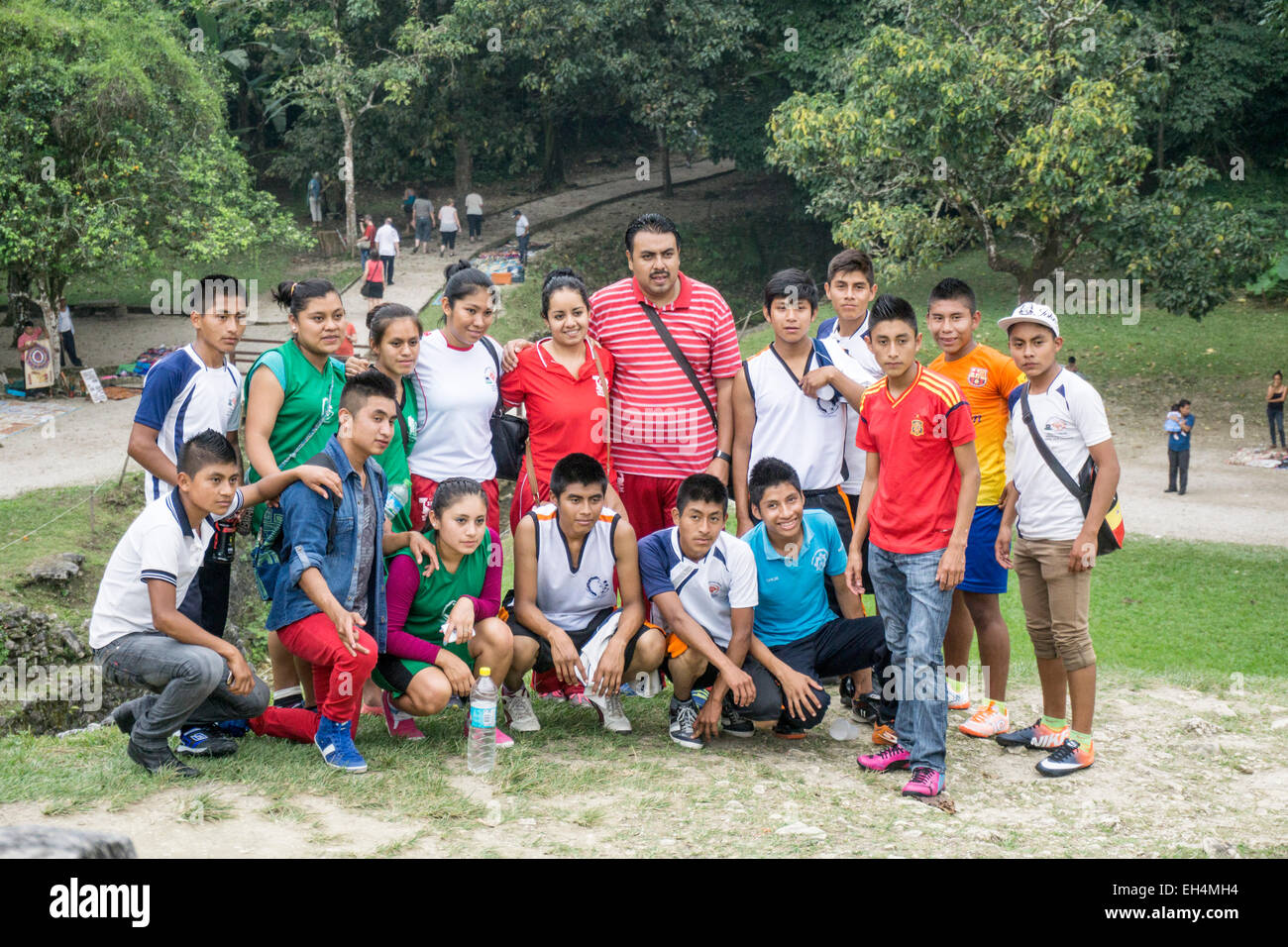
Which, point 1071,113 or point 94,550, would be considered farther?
point 1071,113

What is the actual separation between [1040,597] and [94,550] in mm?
10717

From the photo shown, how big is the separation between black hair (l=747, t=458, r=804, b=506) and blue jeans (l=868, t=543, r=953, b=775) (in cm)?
52

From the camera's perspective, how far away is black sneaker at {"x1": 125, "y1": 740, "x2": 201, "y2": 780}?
192 inches

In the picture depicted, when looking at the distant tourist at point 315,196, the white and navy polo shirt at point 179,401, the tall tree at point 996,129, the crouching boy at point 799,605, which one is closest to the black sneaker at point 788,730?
the crouching boy at point 799,605

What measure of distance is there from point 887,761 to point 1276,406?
1371 centimetres

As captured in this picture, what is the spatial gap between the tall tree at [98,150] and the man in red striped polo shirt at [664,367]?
559 inches

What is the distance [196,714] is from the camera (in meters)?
→ 5.25

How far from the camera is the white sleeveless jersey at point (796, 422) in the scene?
598cm

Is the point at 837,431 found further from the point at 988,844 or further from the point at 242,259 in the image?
the point at 242,259

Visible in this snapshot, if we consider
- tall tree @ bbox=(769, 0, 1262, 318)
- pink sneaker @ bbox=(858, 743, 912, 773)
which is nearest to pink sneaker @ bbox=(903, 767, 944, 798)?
pink sneaker @ bbox=(858, 743, 912, 773)

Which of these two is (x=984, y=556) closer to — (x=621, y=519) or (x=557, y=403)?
(x=621, y=519)

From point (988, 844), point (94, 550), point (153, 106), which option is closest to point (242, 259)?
point (153, 106)

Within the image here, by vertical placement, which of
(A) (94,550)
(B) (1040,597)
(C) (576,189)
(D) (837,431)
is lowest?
(A) (94,550)

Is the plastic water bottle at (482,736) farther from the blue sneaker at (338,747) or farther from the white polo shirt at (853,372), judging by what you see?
the white polo shirt at (853,372)
